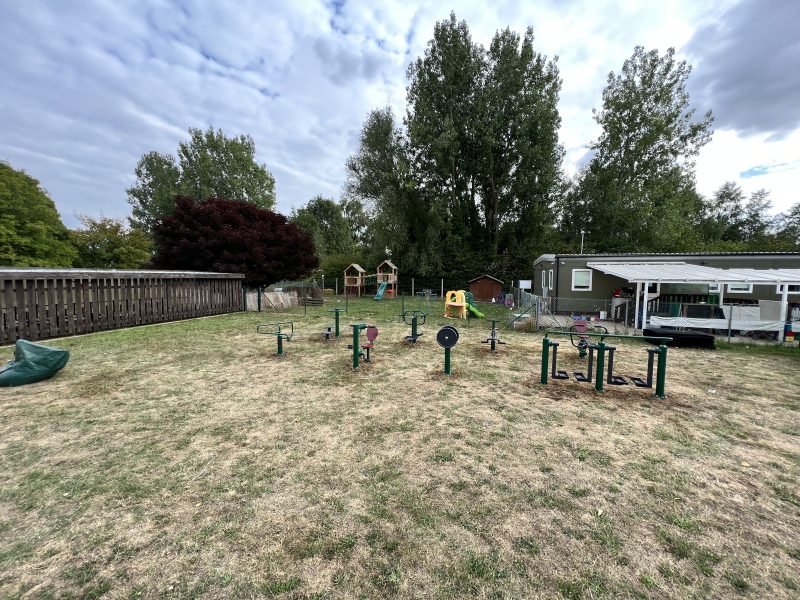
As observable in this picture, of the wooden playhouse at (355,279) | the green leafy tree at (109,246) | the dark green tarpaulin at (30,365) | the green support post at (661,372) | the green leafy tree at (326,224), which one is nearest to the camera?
the green support post at (661,372)

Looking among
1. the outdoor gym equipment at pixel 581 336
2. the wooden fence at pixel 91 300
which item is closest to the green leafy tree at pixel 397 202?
the wooden fence at pixel 91 300

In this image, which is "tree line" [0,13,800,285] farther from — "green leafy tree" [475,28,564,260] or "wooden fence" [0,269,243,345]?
"wooden fence" [0,269,243,345]

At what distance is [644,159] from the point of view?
101ft

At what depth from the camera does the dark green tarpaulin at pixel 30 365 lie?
6.14 meters

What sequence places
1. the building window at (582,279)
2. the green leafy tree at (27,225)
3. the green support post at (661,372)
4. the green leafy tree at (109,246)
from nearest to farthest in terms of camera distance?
1. the green support post at (661,372)
2. the building window at (582,279)
3. the green leafy tree at (27,225)
4. the green leafy tree at (109,246)

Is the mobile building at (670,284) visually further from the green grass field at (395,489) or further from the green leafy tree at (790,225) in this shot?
the green leafy tree at (790,225)

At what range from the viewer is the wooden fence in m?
9.92

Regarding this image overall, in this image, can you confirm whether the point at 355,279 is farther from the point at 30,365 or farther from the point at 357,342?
the point at 30,365

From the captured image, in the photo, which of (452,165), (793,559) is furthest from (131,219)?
(793,559)

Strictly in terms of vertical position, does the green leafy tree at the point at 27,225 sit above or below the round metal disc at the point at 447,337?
above

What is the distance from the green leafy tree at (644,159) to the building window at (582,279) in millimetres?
16219

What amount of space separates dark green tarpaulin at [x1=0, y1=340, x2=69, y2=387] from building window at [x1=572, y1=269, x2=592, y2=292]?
19613mm

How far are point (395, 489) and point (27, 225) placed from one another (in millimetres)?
39743

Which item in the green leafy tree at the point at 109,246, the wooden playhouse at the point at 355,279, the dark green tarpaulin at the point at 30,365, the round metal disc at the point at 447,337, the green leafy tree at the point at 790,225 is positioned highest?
the green leafy tree at the point at 790,225
